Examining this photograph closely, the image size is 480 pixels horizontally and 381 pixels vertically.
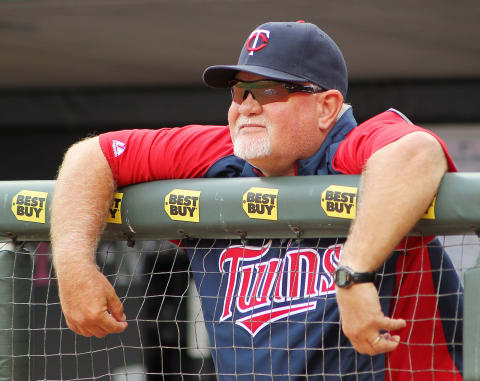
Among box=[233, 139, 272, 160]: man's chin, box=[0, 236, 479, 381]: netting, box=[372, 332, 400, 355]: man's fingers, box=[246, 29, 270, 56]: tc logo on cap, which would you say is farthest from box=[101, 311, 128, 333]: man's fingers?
box=[246, 29, 270, 56]: tc logo on cap

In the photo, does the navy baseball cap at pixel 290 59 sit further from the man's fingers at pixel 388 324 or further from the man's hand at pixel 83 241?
the man's fingers at pixel 388 324

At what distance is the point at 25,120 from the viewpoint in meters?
5.82

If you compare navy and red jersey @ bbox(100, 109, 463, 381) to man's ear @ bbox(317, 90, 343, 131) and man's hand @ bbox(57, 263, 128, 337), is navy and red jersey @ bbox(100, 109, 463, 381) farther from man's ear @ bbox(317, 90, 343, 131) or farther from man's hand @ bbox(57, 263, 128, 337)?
man's hand @ bbox(57, 263, 128, 337)

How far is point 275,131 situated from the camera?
2041mm

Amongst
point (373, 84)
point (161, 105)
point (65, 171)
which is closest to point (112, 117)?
point (161, 105)

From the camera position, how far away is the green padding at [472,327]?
5.40 feet

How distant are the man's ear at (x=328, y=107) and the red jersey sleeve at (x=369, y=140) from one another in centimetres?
11

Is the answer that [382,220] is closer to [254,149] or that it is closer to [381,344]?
[381,344]

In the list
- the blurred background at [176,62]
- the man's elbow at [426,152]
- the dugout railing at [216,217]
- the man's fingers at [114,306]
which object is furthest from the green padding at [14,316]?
the blurred background at [176,62]

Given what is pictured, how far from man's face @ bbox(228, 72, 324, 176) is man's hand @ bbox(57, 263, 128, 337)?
451 millimetres

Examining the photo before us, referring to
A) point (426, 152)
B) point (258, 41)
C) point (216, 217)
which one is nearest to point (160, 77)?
point (258, 41)

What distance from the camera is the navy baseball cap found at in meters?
2.06

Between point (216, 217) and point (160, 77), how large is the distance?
385 cm

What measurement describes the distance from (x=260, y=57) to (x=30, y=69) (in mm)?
3748
